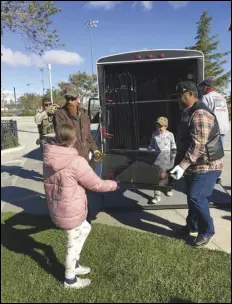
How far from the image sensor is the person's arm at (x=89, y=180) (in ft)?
6.48

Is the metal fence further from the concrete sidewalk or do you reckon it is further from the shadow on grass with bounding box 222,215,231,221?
the shadow on grass with bounding box 222,215,231,221

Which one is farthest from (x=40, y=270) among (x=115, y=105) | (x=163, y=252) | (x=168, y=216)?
(x=115, y=105)

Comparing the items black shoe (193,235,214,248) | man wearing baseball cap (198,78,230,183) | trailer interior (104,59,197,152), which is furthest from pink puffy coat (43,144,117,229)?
trailer interior (104,59,197,152)

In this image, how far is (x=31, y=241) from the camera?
3.01 metres

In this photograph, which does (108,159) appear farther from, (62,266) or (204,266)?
(204,266)

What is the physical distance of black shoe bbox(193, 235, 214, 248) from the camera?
2.68 metres

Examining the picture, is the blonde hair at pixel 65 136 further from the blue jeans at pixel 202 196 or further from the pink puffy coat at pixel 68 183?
the blue jeans at pixel 202 196

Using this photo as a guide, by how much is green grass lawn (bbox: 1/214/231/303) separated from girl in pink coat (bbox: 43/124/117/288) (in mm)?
174

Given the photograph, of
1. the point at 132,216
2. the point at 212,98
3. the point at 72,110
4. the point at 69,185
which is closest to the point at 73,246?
the point at 69,185

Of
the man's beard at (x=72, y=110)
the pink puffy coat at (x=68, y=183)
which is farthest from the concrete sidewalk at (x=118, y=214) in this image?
the man's beard at (x=72, y=110)

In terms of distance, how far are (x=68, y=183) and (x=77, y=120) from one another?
0.82 m

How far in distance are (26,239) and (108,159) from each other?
1.19m

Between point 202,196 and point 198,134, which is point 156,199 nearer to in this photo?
point 202,196

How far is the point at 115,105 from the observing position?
4301 mm
